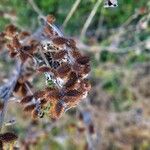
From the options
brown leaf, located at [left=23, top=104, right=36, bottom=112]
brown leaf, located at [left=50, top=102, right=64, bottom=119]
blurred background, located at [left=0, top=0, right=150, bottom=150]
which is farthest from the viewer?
blurred background, located at [left=0, top=0, right=150, bottom=150]

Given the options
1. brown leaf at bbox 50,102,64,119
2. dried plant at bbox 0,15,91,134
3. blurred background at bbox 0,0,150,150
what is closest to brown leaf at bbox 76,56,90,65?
dried plant at bbox 0,15,91,134

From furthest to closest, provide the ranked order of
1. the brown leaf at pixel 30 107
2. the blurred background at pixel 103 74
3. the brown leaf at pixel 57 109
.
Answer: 1. the blurred background at pixel 103 74
2. the brown leaf at pixel 30 107
3. the brown leaf at pixel 57 109

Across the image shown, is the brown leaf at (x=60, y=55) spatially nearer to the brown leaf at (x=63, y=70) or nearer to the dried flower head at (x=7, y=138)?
the brown leaf at (x=63, y=70)

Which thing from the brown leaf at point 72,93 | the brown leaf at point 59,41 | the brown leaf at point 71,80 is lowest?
the brown leaf at point 72,93

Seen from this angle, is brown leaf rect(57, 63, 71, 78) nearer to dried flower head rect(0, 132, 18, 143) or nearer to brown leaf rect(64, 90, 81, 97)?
brown leaf rect(64, 90, 81, 97)

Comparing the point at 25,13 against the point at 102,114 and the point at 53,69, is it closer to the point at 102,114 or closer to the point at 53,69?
the point at 102,114

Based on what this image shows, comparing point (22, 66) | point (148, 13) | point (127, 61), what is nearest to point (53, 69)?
point (22, 66)

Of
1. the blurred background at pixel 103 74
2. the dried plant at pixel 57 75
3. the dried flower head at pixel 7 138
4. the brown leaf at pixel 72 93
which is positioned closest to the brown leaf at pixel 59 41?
the dried plant at pixel 57 75

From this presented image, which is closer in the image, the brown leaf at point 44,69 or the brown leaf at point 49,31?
the brown leaf at point 44,69

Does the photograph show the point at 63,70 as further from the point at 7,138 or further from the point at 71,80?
the point at 7,138
